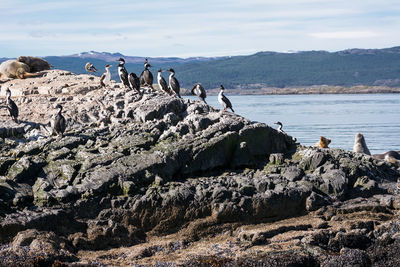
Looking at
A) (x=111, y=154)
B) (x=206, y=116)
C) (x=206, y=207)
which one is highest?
(x=206, y=116)

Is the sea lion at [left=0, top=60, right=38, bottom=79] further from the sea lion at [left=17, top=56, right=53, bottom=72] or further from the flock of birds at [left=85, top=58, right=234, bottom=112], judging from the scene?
the flock of birds at [left=85, top=58, right=234, bottom=112]

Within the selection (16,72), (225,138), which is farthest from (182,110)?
(16,72)

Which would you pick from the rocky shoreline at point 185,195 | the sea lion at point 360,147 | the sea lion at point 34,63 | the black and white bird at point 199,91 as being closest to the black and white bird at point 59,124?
the rocky shoreline at point 185,195

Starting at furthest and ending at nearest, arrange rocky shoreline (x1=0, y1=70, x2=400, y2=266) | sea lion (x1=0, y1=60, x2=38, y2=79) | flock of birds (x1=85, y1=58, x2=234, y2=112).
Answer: sea lion (x1=0, y1=60, x2=38, y2=79) < flock of birds (x1=85, y1=58, x2=234, y2=112) < rocky shoreline (x1=0, y1=70, x2=400, y2=266)

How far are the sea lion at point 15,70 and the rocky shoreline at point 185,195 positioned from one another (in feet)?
22.7

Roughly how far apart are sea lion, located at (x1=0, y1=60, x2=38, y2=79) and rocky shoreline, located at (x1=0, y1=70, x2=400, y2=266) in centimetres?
692

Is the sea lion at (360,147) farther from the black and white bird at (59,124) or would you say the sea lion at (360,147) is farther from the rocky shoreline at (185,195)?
the black and white bird at (59,124)

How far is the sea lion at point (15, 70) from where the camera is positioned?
2228 centimetres

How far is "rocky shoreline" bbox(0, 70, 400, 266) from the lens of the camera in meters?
10.4

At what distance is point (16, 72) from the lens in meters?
22.5

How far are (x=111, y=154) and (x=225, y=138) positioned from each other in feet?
9.60

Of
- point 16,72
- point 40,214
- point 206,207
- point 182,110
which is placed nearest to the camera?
point 40,214

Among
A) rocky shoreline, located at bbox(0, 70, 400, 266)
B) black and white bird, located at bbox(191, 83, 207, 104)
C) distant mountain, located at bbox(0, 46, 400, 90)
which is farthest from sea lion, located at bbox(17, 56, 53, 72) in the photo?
distant mountain, located at bbox(0, 46, 400, 90)

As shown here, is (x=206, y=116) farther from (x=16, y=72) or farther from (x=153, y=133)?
(x=16, y=72)
